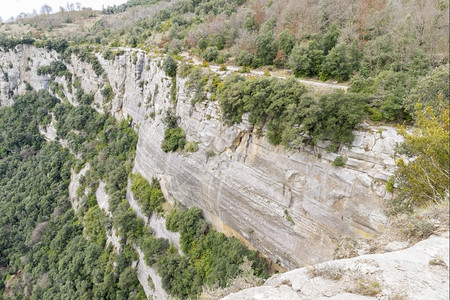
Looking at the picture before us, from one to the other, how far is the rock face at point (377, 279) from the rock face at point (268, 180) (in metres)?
6.12

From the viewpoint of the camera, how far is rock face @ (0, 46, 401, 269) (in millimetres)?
13352

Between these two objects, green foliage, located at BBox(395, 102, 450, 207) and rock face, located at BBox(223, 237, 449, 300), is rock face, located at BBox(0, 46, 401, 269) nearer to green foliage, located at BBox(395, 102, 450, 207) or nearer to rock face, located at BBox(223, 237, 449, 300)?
green foliage, located at BBox(395, 102, 450, 207)

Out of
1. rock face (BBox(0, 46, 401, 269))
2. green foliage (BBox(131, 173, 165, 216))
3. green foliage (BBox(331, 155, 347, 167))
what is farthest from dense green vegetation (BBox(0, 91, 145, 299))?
green foliage (BBox(331, 155, 347, 167))

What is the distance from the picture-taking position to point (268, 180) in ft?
58.4

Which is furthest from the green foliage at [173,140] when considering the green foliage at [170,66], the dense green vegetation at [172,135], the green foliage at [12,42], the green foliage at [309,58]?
the green foliage at [12,42]

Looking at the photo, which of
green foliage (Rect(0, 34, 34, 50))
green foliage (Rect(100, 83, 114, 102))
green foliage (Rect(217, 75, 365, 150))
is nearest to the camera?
green foliage (Rect(217, 75, 365, 150))

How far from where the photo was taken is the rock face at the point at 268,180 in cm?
1335

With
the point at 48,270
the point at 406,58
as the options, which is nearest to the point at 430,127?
the point at 406,58

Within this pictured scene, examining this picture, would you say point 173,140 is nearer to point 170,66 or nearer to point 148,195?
point 148,195

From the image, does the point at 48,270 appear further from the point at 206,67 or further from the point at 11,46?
the point at 11,46

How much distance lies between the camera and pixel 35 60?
190 feet

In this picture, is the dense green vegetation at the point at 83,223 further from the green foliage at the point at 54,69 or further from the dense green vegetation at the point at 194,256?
the green foliage at the point at 54,69

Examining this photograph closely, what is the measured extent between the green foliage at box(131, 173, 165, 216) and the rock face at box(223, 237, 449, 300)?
21970mm

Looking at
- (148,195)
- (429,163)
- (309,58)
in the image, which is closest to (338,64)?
(309,58)
